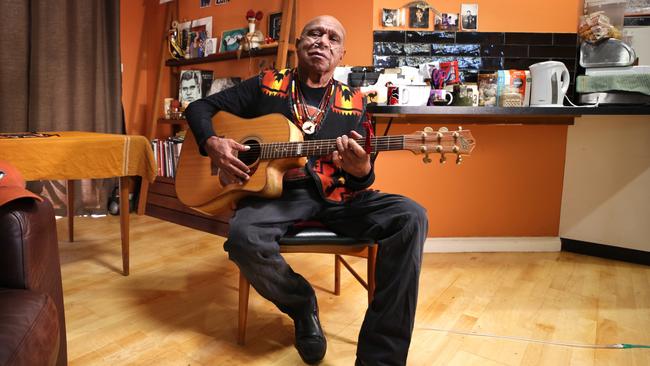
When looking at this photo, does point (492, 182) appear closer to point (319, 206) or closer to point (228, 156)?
point (319, 206)

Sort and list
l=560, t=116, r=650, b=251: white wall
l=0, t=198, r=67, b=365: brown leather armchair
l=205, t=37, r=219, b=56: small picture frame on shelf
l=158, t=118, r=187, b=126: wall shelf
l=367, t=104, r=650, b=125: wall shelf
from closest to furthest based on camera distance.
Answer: l=0, t=198, r=67, b=365: brown leather armchair → l=367, t=104, r=650, b=125: wall shelf → l=560, t=116, r=650, b=251: white wall → l=205, t=37, r=219, b=56: small picture frame on shelf → l=158, t=118, r=187, b=126: wall shelf

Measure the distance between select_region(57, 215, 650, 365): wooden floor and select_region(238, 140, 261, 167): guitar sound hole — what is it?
0.61m

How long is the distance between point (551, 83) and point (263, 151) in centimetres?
158

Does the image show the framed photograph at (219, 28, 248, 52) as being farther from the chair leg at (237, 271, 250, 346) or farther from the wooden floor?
the chair leg at (237, 271, 250, 346)

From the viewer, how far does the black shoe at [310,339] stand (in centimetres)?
136

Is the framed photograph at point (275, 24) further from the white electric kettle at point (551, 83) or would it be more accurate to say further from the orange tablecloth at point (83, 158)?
the white electric kettle at point (551, 83)

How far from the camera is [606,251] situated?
8.06ft

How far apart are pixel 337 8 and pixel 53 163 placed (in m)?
1.64

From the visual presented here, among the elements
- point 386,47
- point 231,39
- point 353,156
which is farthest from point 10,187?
point 231,39

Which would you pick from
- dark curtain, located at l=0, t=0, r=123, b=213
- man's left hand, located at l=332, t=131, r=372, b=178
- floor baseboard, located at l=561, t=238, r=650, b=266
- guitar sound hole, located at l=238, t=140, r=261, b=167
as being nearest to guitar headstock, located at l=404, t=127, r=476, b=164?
man's left hand, located at l=332, t=131, r=372, b=178

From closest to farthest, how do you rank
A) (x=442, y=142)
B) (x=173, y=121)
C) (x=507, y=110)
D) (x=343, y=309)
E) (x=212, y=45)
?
(x=442, y=142) < (x=343, y=309) < (x=507, y=110) < (x=212, y=45) < (x=173, y=121)

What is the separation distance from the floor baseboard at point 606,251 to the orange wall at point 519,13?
122 centimetres

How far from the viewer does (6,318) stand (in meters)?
0.76

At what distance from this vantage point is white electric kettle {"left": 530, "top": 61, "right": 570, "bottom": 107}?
2.16 m
